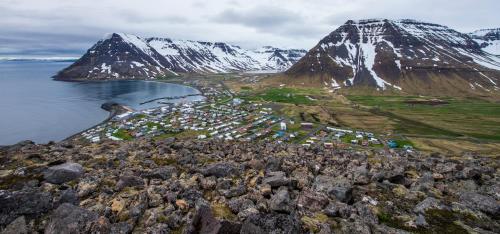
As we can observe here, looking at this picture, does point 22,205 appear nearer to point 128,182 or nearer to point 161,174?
point 128,182

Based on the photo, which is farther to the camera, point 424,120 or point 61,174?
point 424,120

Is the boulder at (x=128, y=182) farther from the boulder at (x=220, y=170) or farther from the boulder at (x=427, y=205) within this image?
the boulder at (x=427, y=205)

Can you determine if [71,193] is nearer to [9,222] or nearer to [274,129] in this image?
[9,222]

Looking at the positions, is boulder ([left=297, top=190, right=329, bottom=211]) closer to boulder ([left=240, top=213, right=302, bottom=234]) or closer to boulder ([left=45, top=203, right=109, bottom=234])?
boulder ([left=240, top=213, right=302, bottom=234])

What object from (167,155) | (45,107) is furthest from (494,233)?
(45,107)

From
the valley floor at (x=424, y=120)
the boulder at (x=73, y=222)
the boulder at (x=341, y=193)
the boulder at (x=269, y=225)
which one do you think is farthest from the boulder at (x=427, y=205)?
the valley floor at (x=424, y=120)

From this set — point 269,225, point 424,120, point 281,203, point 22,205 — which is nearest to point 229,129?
point 424,120
